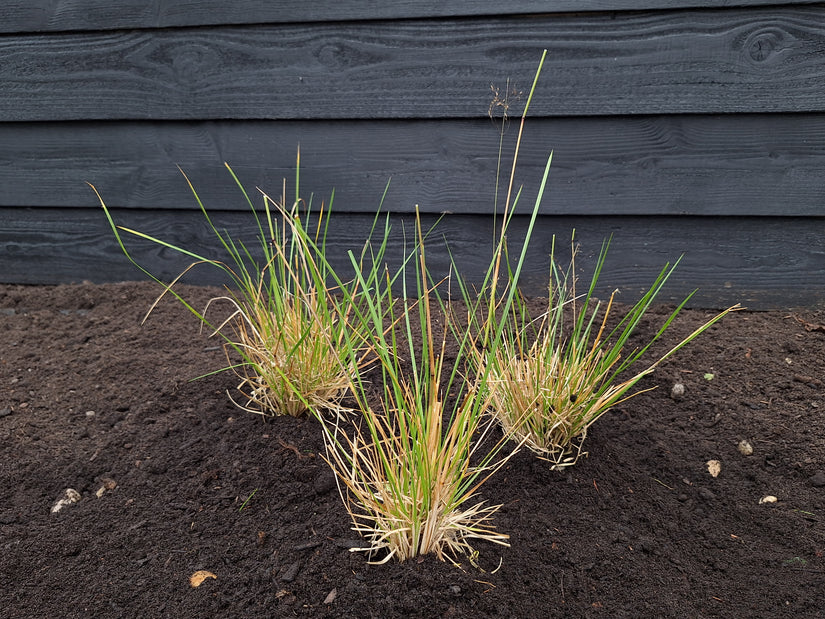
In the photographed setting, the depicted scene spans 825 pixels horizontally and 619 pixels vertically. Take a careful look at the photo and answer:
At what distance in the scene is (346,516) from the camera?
4.25ft

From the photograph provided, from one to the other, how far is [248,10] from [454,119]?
2.62 ft

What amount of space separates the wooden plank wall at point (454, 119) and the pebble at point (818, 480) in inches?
34.4

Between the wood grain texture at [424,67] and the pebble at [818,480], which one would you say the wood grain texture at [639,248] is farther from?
the pebble at [818,480]

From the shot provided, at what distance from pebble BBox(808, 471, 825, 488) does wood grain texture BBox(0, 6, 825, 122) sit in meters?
1.16

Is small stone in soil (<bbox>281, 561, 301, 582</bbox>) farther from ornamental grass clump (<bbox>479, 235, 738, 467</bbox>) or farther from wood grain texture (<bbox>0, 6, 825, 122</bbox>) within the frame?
wood grain texture (<bbox>0, 6, 825, 122</bbox>)

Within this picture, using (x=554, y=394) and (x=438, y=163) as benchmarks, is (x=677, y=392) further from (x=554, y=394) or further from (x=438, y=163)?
(x=438, y=163)

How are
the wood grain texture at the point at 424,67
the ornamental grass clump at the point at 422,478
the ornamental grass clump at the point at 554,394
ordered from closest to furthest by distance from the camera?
the ornamental grass clump at the point at 422,478 → the ornamental grass clump at the point at 554,394 → the wood grain texture at the point at 424,67

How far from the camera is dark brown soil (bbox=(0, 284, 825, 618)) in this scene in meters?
1.16

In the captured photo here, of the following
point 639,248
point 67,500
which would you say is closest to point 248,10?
point 639,248

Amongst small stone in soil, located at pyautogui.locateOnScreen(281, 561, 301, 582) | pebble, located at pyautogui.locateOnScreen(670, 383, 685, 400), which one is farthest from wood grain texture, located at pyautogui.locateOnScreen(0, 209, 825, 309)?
small stone in soil, located at pyautogui.locateOnScreen(281, 561, 301, 582)

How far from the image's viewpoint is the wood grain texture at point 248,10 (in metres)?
2.10

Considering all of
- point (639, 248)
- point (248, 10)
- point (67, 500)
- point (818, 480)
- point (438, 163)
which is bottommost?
point (67, 500)

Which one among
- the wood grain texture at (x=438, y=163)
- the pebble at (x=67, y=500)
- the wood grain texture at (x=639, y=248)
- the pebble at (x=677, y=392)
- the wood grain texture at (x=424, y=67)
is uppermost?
the wood grain texture at (x=424, y=67)

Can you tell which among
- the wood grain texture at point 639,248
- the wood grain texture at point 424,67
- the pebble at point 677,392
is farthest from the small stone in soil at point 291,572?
the wood grain texture at point 424,67
